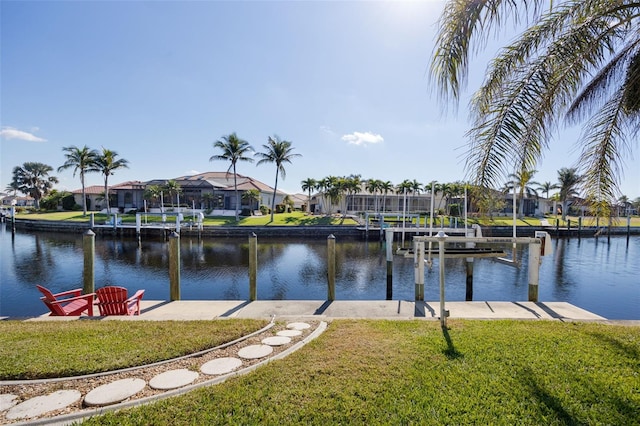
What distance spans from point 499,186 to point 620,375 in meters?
2.58

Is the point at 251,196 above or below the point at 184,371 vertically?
above

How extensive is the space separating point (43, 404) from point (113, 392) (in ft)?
2.03

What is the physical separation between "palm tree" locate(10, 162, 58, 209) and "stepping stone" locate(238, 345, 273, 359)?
79041 millimetres

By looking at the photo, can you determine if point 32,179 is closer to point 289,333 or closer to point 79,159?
point 79,159

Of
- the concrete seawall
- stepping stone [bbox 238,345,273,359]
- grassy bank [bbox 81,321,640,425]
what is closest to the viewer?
grassy bank [bbox 81,321,640,425]

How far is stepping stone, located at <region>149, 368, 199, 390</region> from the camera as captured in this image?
369 centimetres

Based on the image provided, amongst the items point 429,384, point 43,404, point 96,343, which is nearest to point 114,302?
point 96,343

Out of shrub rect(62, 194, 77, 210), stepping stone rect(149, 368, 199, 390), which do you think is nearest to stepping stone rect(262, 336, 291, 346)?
stepping stone rect(149, 368, 199, 390)

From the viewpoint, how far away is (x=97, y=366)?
13.3 ft

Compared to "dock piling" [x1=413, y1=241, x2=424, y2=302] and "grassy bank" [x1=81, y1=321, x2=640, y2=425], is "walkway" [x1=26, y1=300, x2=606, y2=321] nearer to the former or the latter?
"dock piling" [x1=413, y1=241, x2=424, y2=302]

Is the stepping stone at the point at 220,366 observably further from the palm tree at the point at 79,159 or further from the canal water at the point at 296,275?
the palm tree at the point at 79,159

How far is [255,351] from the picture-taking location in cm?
468

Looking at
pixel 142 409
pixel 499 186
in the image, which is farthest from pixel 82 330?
pixel 499 186

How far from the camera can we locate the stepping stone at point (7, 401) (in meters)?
3.31
